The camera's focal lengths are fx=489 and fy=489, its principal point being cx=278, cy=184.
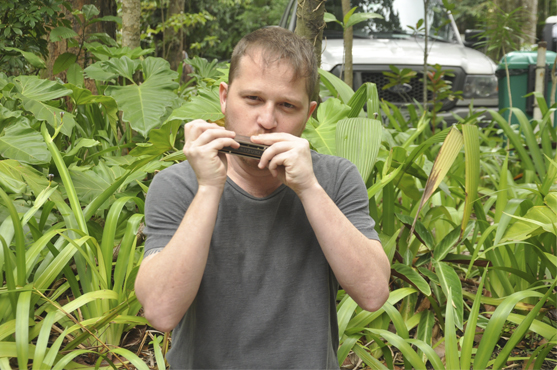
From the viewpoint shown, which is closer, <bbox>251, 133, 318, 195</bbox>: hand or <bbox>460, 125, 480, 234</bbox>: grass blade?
<bbox>251, 133, 318, 195</bbox>: hand

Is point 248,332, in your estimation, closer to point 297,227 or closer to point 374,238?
point 297,227

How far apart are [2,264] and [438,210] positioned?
1.97 meters

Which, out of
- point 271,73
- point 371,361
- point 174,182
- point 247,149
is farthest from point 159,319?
point 371,361

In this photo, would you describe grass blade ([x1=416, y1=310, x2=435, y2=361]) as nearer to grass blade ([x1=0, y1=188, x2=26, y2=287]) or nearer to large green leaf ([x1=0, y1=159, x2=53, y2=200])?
grass blade ([x1=0, y1=188, x2=26, y2=287])

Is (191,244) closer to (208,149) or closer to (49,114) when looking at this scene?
(208,149)

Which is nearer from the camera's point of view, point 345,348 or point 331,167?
point 331,167

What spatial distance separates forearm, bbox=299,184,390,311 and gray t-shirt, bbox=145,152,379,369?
11 cm

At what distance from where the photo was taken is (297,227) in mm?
1401

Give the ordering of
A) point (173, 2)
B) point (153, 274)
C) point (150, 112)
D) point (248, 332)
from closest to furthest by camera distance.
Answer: point (153, 274)
point (248, 332)
point (150, 112)
point (173, 2)

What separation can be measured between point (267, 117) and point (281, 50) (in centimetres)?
20

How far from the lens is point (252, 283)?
4.42 ft

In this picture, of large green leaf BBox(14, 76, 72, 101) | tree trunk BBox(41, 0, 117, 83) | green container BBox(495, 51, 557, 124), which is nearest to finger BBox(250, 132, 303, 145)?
large green leaf BBox(14, 76, 72, 101)

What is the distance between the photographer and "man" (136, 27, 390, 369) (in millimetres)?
1246

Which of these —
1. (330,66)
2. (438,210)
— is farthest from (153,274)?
(330,66)
